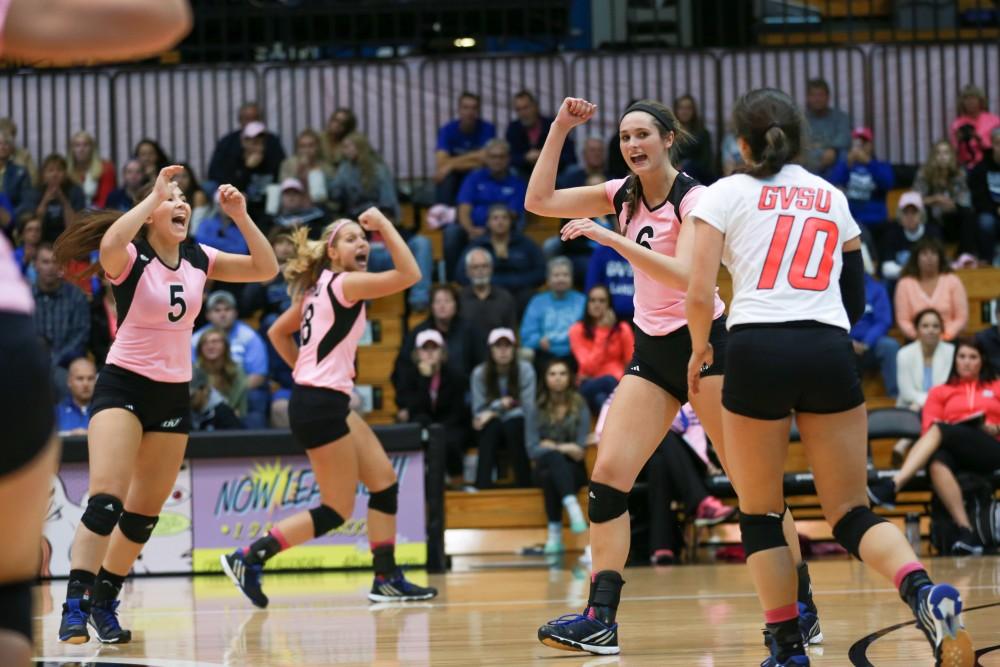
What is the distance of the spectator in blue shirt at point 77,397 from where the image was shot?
10195 mm

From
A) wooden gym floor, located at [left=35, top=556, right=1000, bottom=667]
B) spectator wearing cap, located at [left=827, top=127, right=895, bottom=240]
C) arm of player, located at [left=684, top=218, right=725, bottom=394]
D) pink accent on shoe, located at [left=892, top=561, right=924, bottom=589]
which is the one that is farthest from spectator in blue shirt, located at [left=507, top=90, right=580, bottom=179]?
pink accent on shoe, located at [left=892, top=561, right=924, bottom=589]

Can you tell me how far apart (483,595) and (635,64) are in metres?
8.52

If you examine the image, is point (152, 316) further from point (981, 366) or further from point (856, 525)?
point (981, 366)

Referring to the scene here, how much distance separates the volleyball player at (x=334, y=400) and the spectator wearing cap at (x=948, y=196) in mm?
7442

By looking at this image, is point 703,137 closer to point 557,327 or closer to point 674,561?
point 557,327

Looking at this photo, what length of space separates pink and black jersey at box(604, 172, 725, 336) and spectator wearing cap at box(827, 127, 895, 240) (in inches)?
317

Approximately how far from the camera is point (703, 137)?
1357 centimetres

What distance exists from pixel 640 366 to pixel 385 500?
2707 millimetres

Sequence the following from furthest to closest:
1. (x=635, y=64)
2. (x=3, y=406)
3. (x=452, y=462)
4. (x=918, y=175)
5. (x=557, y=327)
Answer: (x=635, y=64) < (x=918, y=175) < (x=557, y=327) < (x=452, y=462) < (x=3, y=406)

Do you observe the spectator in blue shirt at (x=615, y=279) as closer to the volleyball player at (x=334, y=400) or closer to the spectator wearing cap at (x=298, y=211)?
the spectator wearing cap at (x=298, y=211)

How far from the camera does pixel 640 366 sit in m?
5.31

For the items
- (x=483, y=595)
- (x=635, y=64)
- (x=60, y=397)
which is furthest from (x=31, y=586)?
(x=635, y=64)

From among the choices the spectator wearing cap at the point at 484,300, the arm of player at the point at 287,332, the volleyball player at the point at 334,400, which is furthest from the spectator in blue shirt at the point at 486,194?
the volleyball player at the point at 334,400

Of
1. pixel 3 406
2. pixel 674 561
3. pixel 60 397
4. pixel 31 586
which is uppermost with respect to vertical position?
pixel 3 406
